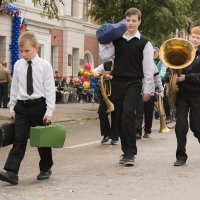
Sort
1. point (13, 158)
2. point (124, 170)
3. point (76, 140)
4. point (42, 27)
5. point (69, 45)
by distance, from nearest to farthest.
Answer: point (13, 158)
point (124, 170)
point (76, 140)
point (42, 27)
point (69, 45)

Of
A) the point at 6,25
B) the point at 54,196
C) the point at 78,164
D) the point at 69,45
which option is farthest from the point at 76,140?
the point at 69,45

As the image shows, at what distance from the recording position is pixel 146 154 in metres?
9.38

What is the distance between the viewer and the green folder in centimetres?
671

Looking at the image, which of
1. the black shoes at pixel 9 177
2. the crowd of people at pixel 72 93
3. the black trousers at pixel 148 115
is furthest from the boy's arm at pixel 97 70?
the crowd of people at pixel 72 93

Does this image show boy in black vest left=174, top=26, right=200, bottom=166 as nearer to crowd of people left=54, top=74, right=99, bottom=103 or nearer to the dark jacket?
the dark jacket

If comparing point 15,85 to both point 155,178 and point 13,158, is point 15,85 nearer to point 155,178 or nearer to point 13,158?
point 13,158

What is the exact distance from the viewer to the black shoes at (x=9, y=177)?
6629 millimetres

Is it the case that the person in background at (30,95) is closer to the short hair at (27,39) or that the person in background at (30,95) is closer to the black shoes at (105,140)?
the short hair at (27,39)

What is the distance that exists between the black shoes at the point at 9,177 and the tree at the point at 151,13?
561 inches

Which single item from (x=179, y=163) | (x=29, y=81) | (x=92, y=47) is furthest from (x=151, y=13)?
(x=92, y=47)

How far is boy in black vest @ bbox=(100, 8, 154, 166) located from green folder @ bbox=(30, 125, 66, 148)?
141 centimetres

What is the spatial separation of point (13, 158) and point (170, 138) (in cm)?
546

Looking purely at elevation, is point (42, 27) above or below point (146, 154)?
above

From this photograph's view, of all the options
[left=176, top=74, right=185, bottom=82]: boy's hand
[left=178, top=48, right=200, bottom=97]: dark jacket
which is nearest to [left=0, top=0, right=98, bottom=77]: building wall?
[left=178, top=48, right=200, bottom=97]: dark jacket
